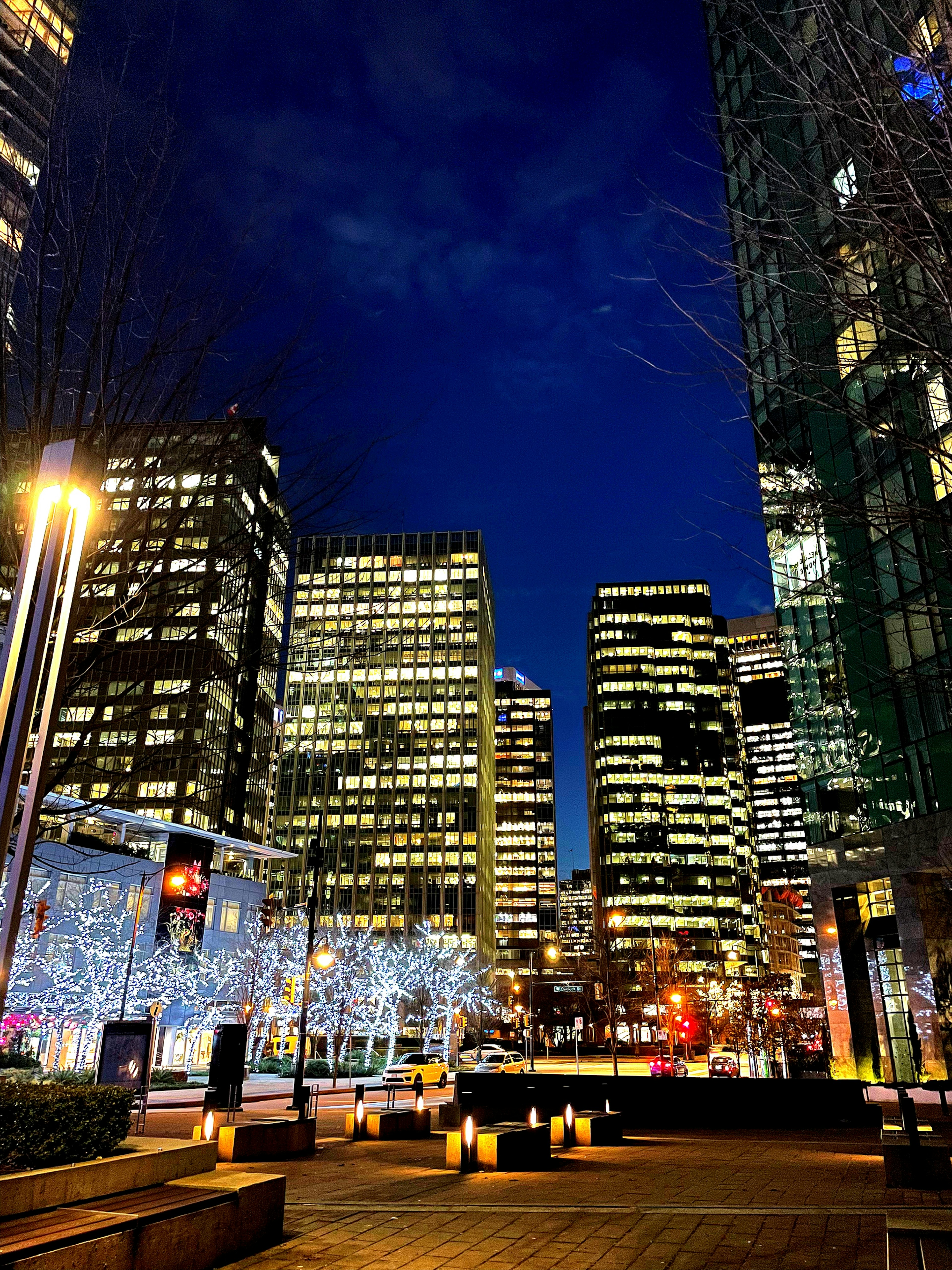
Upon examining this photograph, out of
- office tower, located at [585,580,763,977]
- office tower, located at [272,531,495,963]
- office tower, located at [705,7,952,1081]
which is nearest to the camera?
office tower, located at [705,7,952,1081]

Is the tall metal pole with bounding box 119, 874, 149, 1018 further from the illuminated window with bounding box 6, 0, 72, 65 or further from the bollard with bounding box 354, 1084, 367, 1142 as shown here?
the illuminated window with bounding box 6, 0, 72, 65

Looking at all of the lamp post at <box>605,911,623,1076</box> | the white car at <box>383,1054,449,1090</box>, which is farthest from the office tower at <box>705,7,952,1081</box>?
the white car at <box>383,1054,449,1090</box>

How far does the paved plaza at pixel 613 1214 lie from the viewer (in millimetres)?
7242

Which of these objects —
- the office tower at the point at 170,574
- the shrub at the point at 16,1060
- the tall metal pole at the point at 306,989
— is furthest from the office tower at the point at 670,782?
the office tower at the point at 170,574

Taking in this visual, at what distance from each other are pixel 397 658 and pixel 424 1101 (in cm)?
11580

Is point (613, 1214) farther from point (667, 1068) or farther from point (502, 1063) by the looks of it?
point (667, 1068)

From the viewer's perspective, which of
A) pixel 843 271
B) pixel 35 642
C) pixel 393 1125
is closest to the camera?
pixel 35 642

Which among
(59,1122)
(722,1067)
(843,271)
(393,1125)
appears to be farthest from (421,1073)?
(843,271)

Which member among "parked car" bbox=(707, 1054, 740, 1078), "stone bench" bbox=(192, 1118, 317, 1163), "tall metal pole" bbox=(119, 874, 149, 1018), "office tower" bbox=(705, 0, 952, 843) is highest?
"office tower" bbox=(705, 0, 952, 843)

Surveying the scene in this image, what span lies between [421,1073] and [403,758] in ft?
350

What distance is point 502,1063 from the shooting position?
46.2 meters

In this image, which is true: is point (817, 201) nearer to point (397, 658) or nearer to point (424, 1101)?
point (424, 1101)

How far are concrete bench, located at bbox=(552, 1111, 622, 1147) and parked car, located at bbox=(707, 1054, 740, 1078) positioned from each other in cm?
3145

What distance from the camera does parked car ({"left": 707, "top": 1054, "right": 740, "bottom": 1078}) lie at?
45531mm
